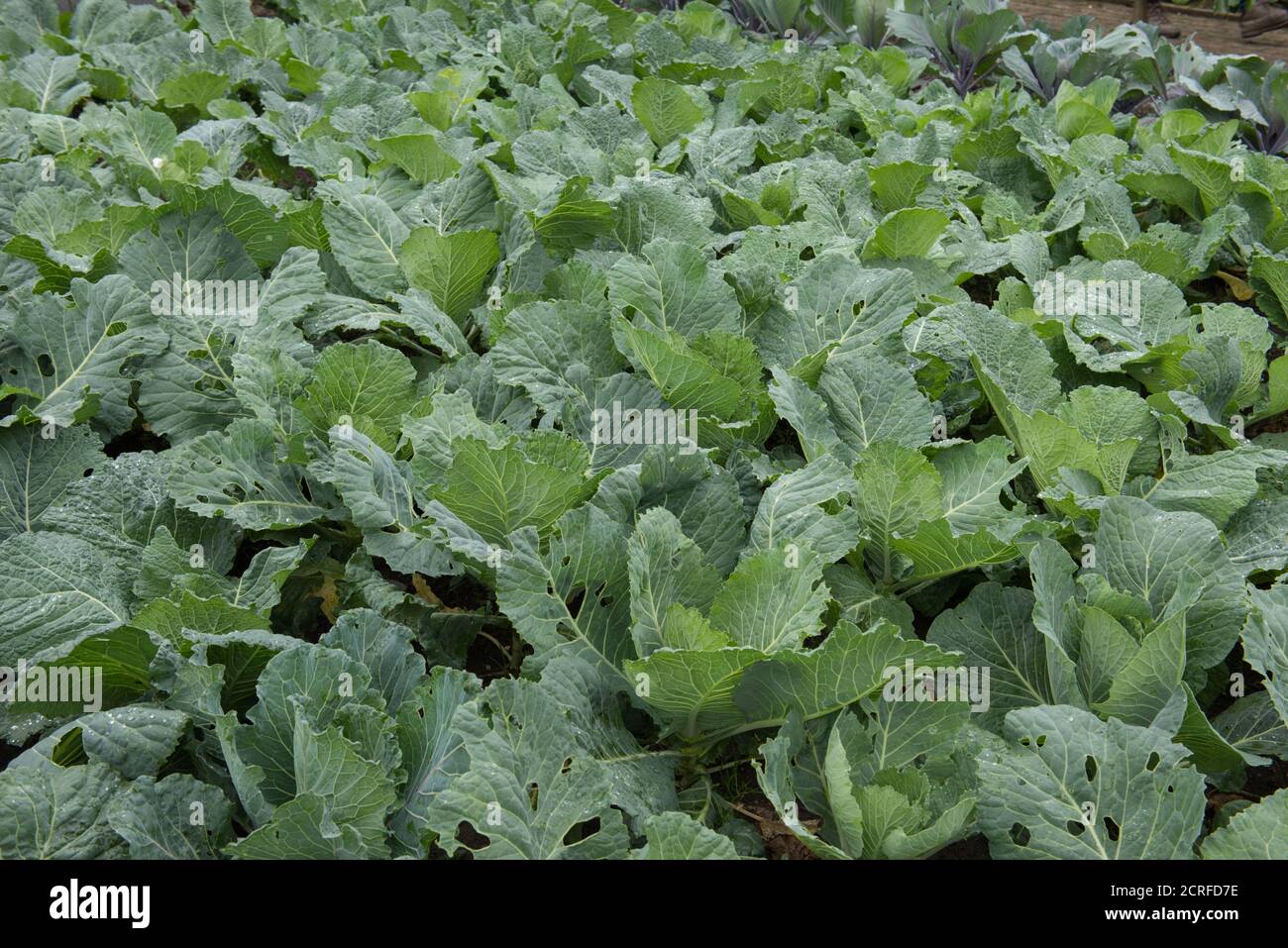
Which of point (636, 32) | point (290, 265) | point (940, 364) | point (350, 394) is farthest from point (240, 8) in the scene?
point (940, 364)

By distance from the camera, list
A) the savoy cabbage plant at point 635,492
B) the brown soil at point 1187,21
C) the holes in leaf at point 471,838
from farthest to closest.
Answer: the brown soil at point 1187,21
the holes in leaf at point 471,838
the savoy cabbage plant at point 635,492

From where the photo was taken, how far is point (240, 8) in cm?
529

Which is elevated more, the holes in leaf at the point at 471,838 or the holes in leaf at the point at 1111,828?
the holes in leaf at the point at 1111,828

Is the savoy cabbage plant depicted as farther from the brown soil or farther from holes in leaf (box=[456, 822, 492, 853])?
the brown soil

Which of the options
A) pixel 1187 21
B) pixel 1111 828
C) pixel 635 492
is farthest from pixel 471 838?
pixel 1187 21

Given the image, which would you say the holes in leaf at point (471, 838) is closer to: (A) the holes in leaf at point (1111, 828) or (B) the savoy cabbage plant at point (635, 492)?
(B) the savoy cabbage plant at point (635, 492)

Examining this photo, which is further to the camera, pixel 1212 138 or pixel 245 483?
pixel 1212 138

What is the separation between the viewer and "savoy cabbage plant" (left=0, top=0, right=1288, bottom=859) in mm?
1699

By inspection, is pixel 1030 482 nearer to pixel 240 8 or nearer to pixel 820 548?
pixel 820 548

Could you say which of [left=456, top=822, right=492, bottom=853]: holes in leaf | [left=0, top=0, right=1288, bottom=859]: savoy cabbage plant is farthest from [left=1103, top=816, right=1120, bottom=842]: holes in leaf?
[left=456, top=822, right=492, bottom=853]: holes in leaf

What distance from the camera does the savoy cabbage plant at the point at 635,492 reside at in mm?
1699

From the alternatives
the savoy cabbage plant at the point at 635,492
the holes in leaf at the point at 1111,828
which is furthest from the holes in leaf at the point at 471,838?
the holes in leaf at the point at 1111,828
